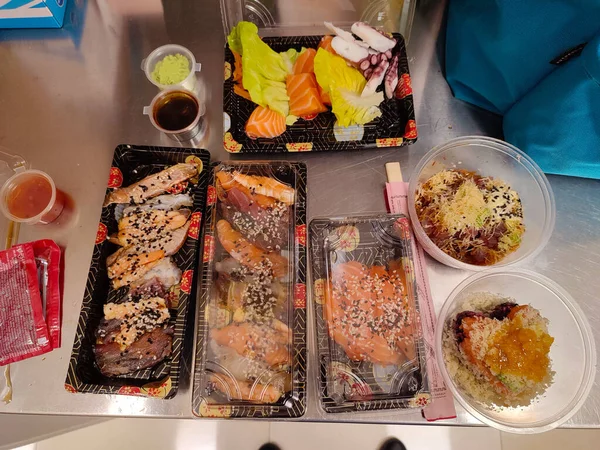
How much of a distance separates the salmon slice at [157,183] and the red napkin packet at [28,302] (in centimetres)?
37

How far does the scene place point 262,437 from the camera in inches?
90.6

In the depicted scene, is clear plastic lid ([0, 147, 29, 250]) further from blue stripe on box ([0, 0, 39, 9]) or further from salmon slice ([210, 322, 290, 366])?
salmon slice ([210, 322, 290, 366])

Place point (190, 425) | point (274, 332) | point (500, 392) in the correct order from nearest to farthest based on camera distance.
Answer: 1. point (500, 392)
2. point (274, 332)
3. point (190, 425)

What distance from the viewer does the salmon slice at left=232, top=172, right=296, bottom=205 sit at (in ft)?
4.80

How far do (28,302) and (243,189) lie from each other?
0.86 metres

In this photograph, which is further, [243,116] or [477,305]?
[243,116]

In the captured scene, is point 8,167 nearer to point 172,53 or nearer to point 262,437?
point 172,53

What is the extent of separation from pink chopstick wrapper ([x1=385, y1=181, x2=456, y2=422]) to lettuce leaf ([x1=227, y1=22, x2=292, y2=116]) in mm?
560

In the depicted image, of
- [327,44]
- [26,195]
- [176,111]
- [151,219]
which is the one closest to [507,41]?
[327,44]

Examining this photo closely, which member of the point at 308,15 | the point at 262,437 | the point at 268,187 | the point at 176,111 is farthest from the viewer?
the point at 262,437

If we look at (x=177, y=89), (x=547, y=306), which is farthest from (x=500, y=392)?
(x=177, y=89)

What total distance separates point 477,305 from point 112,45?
6.32 feet

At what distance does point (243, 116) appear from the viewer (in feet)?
5.26

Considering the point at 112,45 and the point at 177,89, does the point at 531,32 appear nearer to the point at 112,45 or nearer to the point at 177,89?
the point at 177,89
